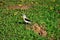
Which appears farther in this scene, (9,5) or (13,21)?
(9,5)

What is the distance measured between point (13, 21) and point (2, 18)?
71 cm

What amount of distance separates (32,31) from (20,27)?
64 cm

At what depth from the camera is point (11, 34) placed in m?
10.6

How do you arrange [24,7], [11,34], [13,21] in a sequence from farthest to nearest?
1. [24,7]
2. [13,21]
3. [11,34]

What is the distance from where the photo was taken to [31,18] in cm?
1205

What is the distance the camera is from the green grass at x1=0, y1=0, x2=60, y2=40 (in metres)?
10.7

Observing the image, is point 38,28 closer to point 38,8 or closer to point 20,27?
point 20,27

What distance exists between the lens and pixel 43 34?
11078mm

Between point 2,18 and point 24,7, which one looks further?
point 24,7

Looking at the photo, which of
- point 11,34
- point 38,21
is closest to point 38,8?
point 38,21

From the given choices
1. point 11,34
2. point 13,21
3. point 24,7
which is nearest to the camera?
point 11,34

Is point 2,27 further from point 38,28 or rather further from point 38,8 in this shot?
point 38,8

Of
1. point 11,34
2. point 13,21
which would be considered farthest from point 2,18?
point 11,34

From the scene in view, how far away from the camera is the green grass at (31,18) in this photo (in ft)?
35.0
